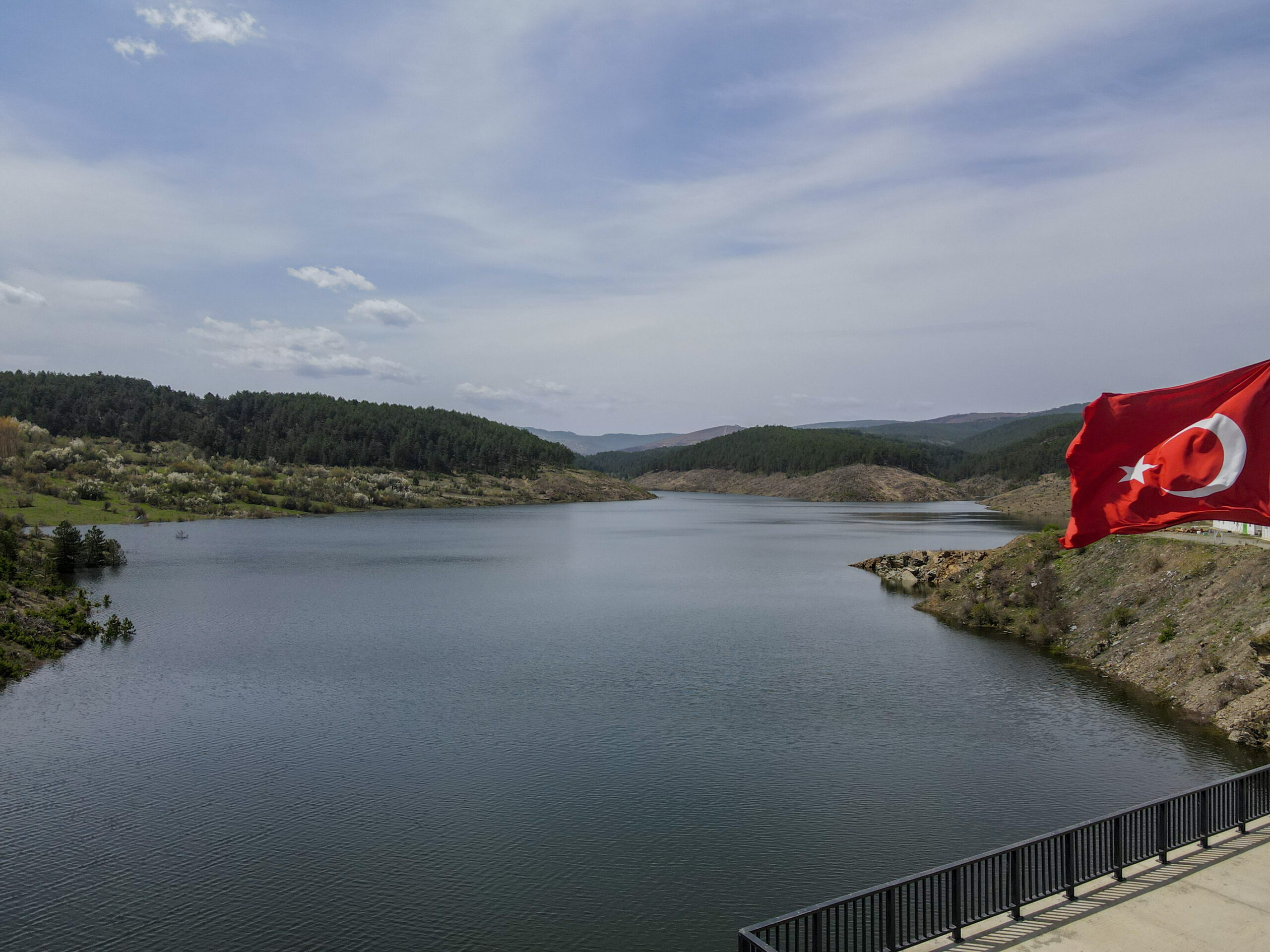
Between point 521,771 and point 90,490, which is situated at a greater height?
point 90,490

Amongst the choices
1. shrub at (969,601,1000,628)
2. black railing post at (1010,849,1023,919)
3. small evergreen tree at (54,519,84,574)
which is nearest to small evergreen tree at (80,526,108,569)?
small evergreen tree at (54,519,84,574)

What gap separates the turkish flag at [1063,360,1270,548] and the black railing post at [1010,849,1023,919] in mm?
4914

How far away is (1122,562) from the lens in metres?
40.8

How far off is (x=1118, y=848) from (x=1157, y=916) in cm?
162

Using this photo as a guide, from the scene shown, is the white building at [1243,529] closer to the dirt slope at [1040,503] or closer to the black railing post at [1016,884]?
the black railing post at [1016,884]

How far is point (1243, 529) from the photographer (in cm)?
4006

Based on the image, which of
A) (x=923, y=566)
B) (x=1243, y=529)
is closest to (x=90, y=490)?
(x=923, y=566)

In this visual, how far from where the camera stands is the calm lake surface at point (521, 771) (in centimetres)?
1589

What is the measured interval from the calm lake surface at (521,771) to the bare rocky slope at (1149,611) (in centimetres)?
174

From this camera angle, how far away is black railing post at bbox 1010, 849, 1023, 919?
1249cm

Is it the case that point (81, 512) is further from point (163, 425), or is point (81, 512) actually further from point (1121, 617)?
point (1121, 617)

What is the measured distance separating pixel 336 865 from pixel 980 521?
135 meters

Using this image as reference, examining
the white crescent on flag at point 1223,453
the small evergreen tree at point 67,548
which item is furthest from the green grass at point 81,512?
the white crescent on flag at point 1223,453

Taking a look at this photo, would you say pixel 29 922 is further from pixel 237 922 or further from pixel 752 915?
pixel 752 915
